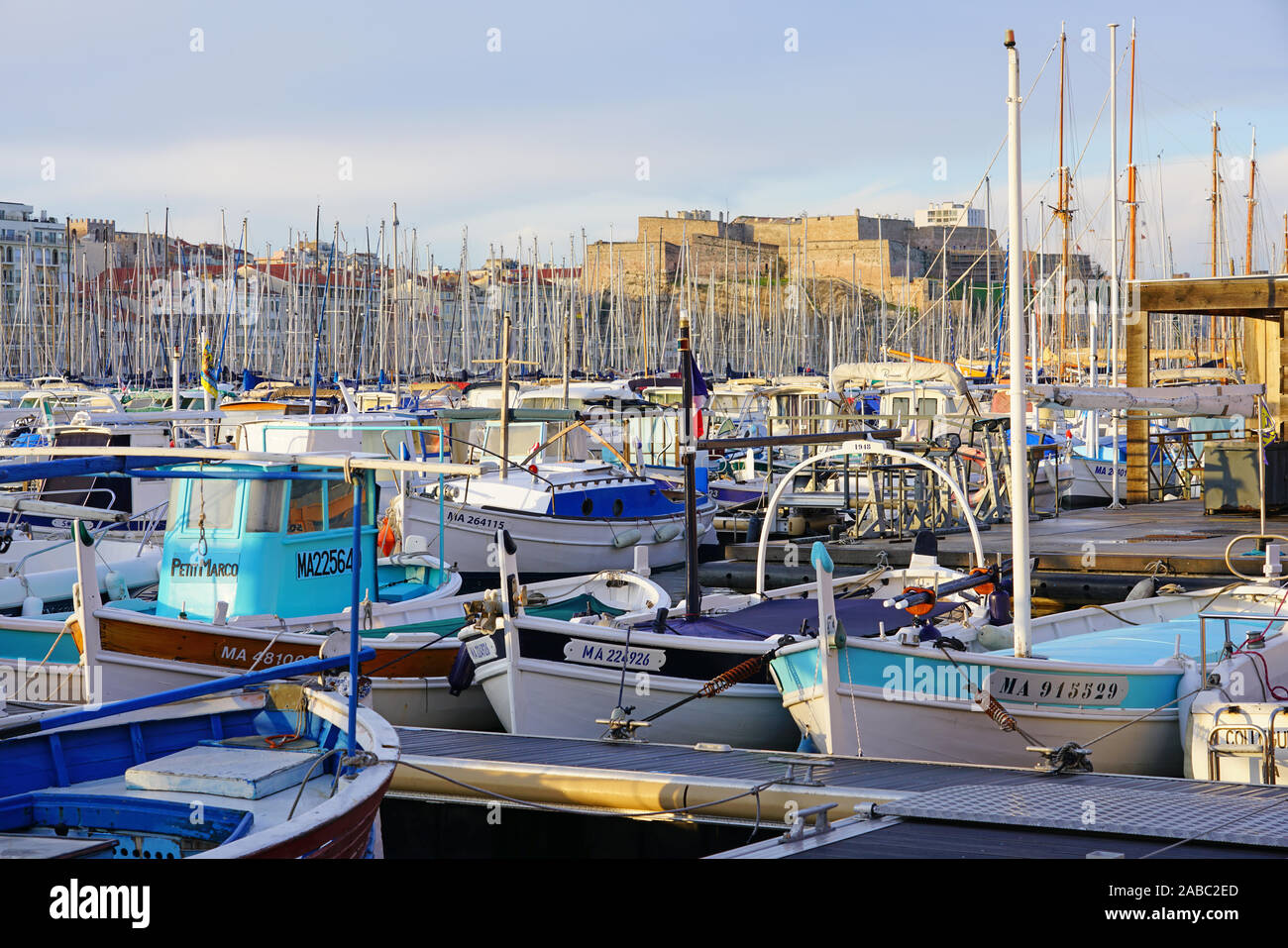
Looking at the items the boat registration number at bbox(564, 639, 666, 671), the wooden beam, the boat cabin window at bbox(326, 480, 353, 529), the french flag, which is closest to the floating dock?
the french flag

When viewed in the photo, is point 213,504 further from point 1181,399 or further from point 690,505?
point 1181,399

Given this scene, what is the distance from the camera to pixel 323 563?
42.1ft

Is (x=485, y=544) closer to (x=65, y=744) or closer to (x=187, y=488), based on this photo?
(x=187, y=488)

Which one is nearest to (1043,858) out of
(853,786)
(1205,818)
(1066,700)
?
(1205,818)

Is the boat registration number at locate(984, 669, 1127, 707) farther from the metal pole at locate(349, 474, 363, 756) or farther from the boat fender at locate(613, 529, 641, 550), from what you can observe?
the boat fender at locate(613, 529, 641, 550)

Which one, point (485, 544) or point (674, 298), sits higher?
point (674, 298)

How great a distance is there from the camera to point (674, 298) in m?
80.5

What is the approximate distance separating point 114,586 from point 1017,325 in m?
10.3

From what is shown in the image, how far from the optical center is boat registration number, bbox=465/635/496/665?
11477 millimetres

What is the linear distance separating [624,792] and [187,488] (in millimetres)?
5894

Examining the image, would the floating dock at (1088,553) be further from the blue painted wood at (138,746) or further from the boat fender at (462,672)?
the blue painted wood at (138,746)

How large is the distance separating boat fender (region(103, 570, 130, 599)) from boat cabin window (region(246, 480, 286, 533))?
11.2 ft

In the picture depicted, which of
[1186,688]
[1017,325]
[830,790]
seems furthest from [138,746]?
[1186,688]

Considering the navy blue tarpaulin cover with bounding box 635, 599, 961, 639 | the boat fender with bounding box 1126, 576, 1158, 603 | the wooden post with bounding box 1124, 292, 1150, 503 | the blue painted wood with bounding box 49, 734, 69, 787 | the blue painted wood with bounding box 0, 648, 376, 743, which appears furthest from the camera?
the wooden post with bounding box 1124, 292, 1150, 503
